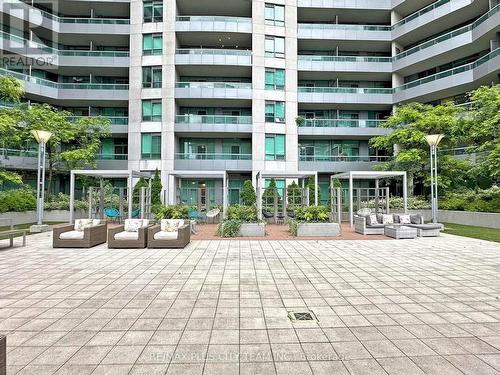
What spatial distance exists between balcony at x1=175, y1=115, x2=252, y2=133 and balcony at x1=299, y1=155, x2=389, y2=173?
20.8ft

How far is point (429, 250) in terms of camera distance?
1010 centimetres

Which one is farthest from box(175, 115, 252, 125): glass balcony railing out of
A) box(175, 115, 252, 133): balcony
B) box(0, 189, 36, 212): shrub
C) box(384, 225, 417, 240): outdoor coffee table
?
box(384, 225, 417, 240): outdoor coffee table

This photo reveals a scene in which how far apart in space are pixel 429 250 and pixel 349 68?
2406 cm

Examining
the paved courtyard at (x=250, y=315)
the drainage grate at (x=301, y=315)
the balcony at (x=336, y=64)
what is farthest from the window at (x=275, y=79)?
the drainage grate at (x=301, y=315)

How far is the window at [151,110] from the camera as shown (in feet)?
91.2

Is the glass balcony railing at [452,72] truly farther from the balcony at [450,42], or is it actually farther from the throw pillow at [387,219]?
the throw pillow at [387,219]

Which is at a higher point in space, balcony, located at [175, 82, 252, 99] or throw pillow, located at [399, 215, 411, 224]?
balcony, located at [175, 82, 252, 99]

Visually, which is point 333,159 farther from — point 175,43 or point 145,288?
A: point 145,288

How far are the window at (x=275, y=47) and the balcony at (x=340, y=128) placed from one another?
6844 millimetres

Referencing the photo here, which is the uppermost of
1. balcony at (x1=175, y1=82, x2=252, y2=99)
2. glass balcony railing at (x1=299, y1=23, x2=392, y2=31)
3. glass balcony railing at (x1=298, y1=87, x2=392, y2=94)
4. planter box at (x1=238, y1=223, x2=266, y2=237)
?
glass balcony railing at (x1=299, y1=23, x2=392, y2=31)

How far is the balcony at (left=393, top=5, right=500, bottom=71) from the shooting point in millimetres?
23422

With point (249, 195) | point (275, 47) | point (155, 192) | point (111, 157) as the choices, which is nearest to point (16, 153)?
point (111, 157)

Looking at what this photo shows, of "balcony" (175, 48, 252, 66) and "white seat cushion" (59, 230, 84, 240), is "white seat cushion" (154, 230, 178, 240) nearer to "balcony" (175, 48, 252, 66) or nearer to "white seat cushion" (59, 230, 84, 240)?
"white seat cushion" (59, 230, 84, 240)

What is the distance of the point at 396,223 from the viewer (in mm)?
14516
